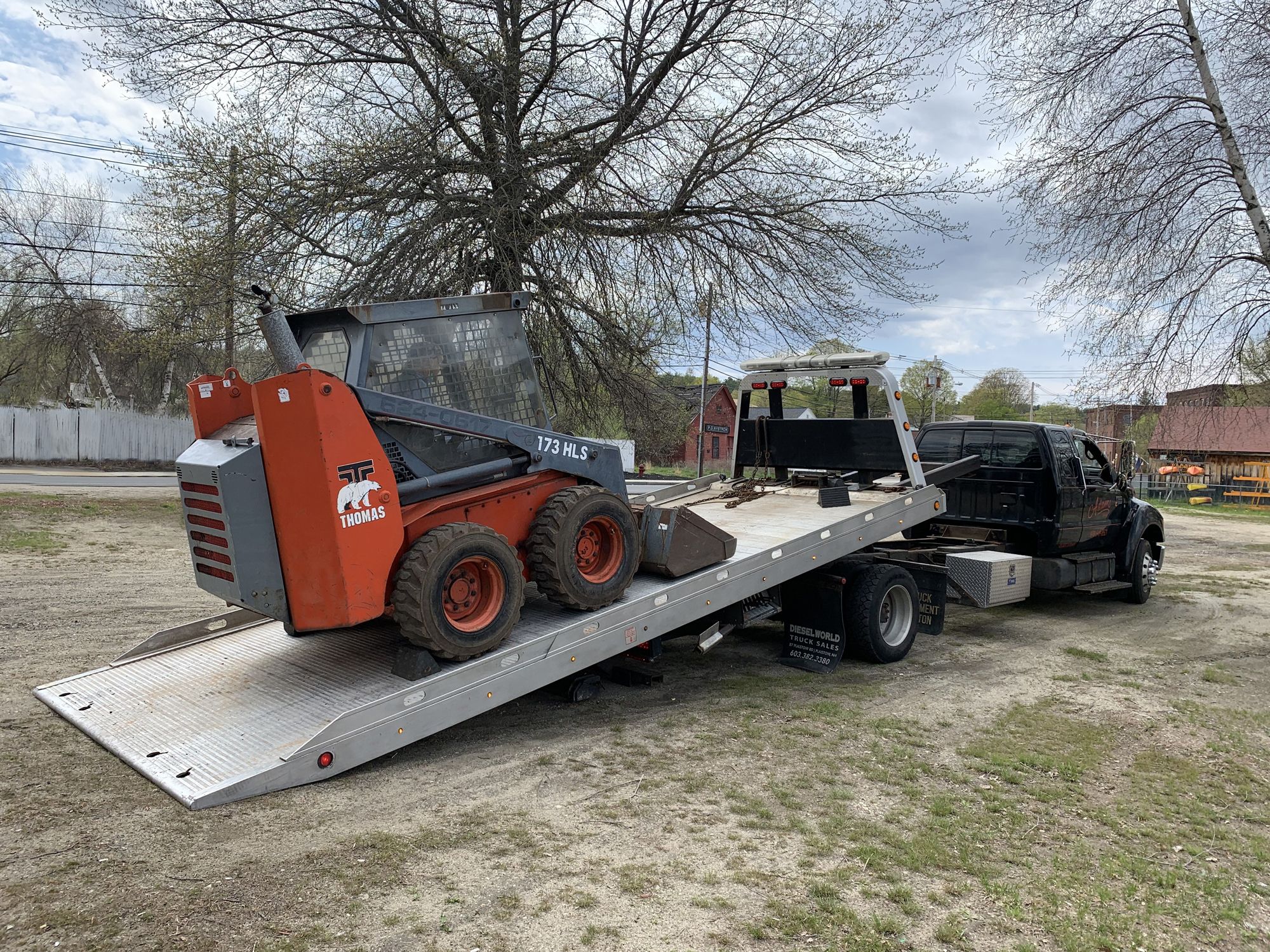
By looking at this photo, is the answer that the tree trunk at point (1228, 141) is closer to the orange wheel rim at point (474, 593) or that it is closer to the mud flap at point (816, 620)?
the mud flap at point (816, 620)

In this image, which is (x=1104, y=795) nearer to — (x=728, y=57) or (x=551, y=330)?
(x=551, y=330)

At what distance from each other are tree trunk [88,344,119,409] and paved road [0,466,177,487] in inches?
133

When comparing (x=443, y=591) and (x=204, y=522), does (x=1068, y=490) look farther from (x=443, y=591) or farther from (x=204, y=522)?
(x=204, y=522)

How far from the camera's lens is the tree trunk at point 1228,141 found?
330 inches

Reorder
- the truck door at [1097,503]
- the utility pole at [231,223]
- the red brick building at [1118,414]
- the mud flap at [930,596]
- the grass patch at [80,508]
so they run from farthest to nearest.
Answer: the grass patch at [80,508]
the utility pole at [231,223]
the truck door at [1097,503]
the red brick building at [1118,414]
the mud flap at [930,596]

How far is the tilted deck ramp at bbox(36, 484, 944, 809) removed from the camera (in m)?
4.49

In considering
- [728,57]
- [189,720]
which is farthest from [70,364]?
[189,720]

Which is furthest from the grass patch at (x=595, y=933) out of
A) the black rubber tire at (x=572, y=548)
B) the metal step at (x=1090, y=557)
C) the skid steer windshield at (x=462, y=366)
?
the metal step at (x=1090, y=557)

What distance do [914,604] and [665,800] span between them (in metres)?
3.94

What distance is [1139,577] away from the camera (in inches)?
424

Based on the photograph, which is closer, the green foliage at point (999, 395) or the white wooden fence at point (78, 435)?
the white wooden fence at point (78, 435)

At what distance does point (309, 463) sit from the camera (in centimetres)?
461

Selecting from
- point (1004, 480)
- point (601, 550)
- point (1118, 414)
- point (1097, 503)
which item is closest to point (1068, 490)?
point (1004, 480)

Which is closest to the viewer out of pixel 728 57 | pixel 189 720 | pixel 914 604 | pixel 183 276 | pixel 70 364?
pixel 189 720
